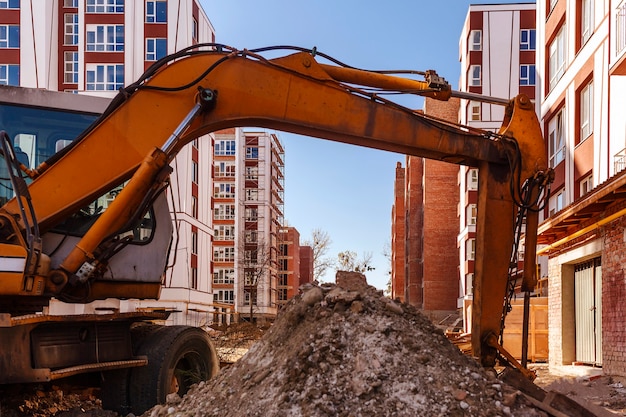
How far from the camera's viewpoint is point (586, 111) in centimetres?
2055

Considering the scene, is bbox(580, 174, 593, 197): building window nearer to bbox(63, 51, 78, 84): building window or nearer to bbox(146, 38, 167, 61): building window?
bbox(146, 38, 167, 61): building window

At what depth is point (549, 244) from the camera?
66.5 feet

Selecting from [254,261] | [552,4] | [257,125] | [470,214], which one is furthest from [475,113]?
[257,125]

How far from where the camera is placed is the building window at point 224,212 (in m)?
78.8

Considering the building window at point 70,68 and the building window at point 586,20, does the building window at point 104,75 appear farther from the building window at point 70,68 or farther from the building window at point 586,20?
the building window at point 586,20

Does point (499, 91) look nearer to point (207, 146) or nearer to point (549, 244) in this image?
point (207, 146)

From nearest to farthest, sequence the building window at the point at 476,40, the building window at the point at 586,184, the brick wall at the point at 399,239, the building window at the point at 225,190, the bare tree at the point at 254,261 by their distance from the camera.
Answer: the building window at the point at 586,184, the building window at the point at 476,40, the bare tree at the point at 254,261, the brick wall at the point at 399,239, the building window at the point at 225,190

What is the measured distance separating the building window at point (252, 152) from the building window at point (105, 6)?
116 ft

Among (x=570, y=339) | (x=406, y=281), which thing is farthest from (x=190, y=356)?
(x=406, y=281)

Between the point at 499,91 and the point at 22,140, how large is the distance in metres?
43.0

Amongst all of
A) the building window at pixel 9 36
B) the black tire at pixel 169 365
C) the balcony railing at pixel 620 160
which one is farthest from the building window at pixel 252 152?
the black tire at pixel 169 365

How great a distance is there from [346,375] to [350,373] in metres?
0.05

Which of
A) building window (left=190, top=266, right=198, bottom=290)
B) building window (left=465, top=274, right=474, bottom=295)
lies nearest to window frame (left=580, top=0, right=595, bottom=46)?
building window (left=465, top=274, right=474, bottom=295)

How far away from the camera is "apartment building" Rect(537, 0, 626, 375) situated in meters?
14.8
